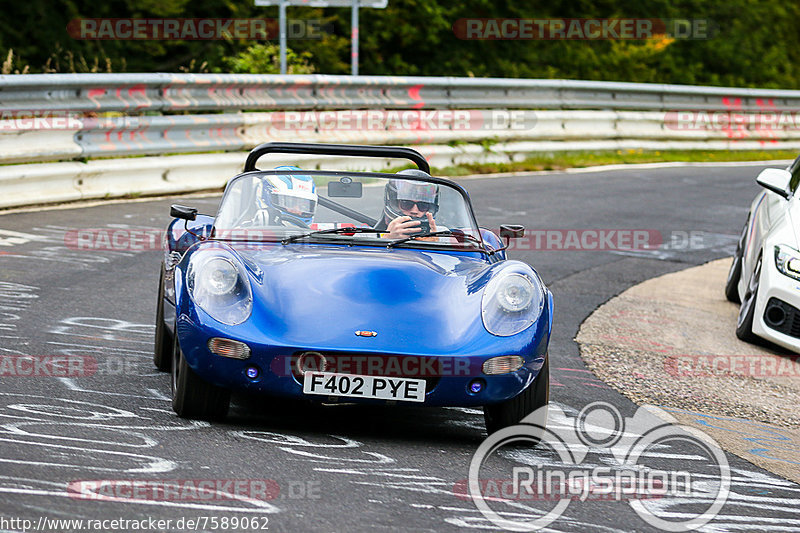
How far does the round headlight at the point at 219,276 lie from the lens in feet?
17.9

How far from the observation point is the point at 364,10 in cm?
3136

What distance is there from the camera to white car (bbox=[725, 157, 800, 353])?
8281 millimetres

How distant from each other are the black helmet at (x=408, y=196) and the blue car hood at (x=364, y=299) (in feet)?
2.10

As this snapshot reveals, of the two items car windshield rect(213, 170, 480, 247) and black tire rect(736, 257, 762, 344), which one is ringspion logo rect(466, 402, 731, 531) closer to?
car windshield rect(213, 170, 480, 247)

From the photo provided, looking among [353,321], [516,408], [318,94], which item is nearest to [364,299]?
[353,321]

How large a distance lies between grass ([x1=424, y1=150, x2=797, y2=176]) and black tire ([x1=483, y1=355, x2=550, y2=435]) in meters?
10.4

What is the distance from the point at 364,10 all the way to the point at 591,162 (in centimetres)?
1390

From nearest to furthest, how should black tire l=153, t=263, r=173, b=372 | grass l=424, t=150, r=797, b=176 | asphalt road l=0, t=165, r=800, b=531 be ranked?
asphalt road l=0, t=165, r=800, b=531, black tire l=153, t=263, r=173, b=372, grass l=424, t=150, r=797, b=176

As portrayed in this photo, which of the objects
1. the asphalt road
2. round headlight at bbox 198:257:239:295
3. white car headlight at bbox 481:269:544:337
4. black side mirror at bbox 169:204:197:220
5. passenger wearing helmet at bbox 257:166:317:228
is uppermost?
passenger wearing helmet at bbox 257:166:317:228

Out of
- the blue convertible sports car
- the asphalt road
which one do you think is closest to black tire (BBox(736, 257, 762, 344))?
the asphalt road

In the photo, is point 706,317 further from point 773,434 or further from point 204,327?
point 204,327

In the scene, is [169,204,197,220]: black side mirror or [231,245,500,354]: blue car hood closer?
[231,245,500,354]: blue car hood

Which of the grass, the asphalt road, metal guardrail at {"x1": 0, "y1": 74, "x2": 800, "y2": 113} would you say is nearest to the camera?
the asphalt road

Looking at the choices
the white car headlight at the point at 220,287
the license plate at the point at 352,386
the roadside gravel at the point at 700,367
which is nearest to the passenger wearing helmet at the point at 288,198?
the white car headlight at the point at 220,287
